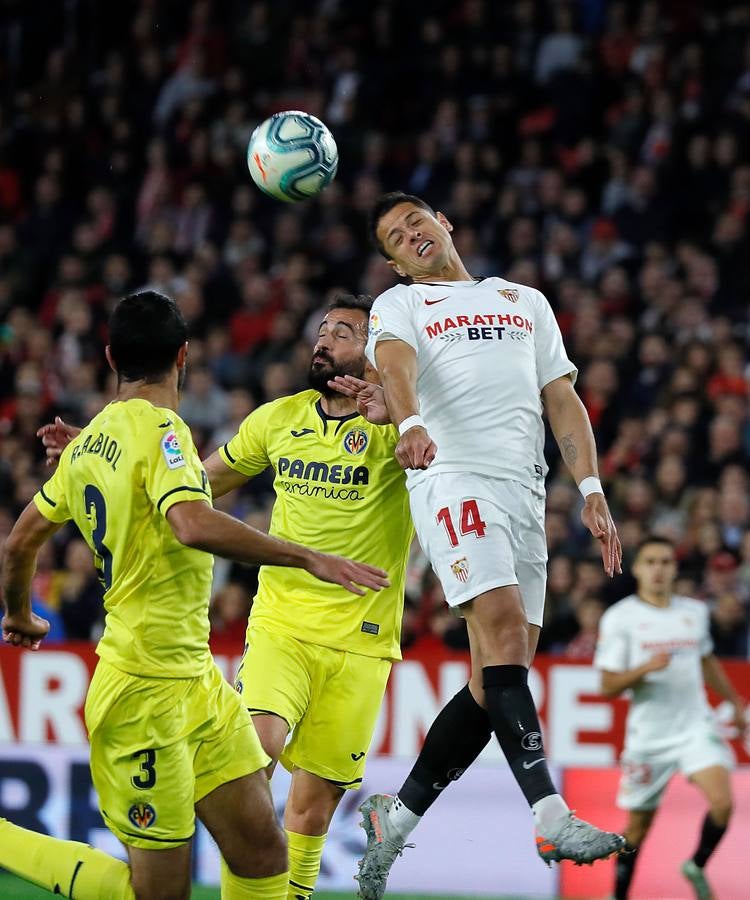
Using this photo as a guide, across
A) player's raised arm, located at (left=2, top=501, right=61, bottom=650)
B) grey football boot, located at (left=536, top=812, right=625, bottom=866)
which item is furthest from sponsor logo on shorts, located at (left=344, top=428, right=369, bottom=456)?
grey football boot, located at (left=536, top=812, right=625, bottom=866)

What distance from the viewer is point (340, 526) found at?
654 centimetres

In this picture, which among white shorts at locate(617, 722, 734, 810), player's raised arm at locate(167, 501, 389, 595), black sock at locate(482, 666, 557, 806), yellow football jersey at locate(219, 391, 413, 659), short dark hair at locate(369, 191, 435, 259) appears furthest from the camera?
white shorts at locate(617, 722, 734, 810)

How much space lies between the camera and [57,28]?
17.4m

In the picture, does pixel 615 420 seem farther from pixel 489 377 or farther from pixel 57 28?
pixel 57 28

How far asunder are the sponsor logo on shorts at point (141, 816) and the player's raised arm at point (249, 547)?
0.94 metres

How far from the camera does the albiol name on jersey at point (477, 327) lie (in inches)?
238

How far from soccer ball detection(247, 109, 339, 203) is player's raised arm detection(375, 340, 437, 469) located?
1.30 meters

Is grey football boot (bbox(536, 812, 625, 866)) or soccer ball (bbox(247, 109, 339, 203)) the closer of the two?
grey football boot (bbox(536, 812, 625, 866))

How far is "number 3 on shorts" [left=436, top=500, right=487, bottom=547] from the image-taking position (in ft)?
18.9

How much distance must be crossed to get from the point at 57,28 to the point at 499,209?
19.6 feet

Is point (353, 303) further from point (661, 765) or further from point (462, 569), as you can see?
point (661, 765)

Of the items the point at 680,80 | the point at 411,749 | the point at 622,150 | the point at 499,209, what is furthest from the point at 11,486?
the point at 680,80

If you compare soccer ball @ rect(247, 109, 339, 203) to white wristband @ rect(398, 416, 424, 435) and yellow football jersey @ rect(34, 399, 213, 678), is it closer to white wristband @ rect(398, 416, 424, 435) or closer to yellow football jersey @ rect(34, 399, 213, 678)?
white wristband @ rect(398, 416, 424, 435)

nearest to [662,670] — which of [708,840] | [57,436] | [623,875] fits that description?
[708,840]
